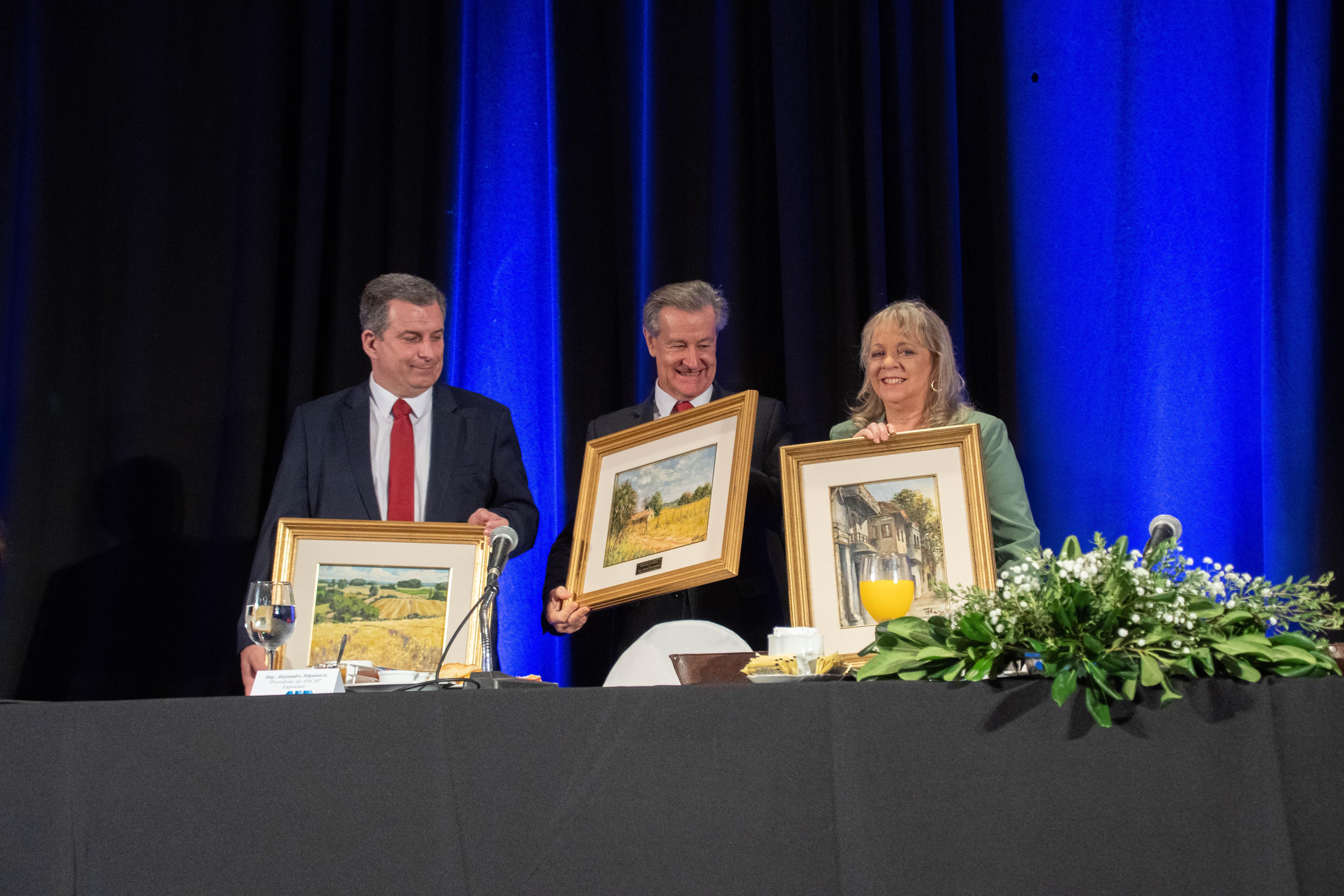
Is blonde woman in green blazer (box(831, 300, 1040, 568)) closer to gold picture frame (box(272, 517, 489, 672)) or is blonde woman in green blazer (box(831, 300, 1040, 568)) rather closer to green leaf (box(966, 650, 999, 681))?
gold picture frame (box(272, 517, 489, 672))

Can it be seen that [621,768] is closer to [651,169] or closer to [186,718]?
[186,718]

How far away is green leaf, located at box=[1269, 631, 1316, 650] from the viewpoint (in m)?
1.33

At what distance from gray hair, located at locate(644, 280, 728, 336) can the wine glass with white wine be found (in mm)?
1591

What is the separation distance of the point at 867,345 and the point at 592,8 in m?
1.94

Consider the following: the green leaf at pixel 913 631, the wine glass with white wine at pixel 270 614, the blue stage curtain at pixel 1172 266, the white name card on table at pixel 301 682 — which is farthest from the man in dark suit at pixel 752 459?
the green leaf at pixel 913 631

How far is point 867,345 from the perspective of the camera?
2803 mm

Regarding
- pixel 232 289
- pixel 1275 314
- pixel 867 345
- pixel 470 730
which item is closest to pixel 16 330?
pixel 232 289

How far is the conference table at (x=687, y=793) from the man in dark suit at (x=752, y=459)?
1593 millimetres

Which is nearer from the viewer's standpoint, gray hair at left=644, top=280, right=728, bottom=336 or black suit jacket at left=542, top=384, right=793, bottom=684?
black suit jacket at left=542, top=384, right=793, bottom=684

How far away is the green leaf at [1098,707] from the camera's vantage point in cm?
128

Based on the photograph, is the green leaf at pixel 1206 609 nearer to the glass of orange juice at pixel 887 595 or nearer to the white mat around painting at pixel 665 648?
the glass of orange juice at pixel 887 595

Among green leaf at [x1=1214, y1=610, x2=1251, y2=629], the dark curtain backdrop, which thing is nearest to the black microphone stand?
green leaf at [x1=1214, y1=610, x2=1251, y2=629]

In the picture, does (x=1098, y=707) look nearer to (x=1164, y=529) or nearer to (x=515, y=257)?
(x=1164, y=529)

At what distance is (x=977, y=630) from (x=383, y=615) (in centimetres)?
158
